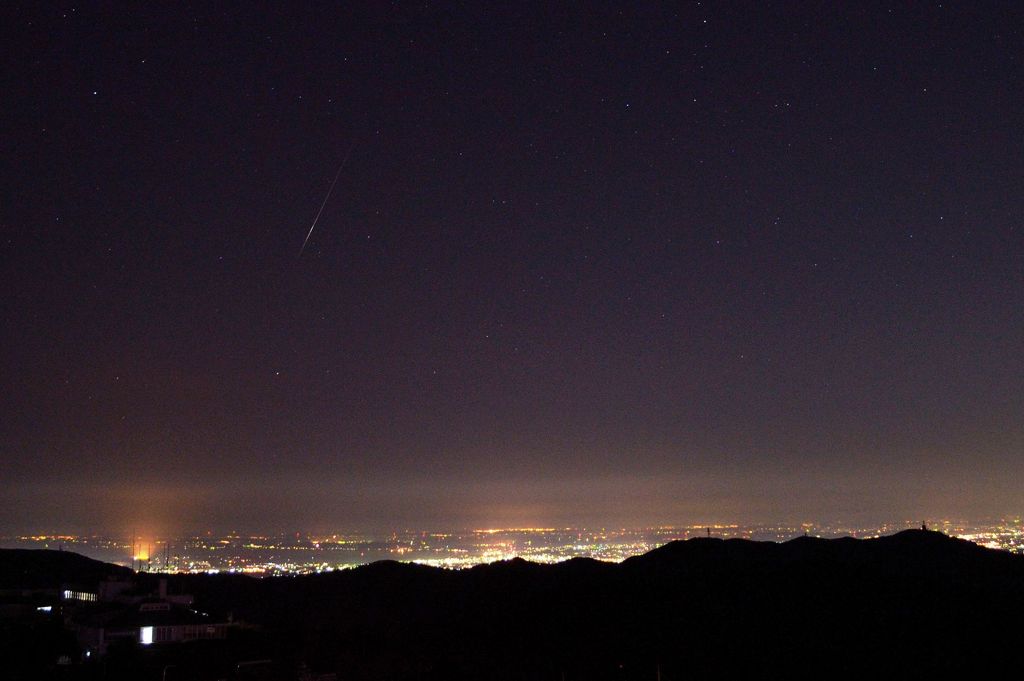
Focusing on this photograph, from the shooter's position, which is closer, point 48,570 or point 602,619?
point 602,619

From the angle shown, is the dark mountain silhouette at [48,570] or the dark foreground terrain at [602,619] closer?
the dark foreground terrain at [602,619]

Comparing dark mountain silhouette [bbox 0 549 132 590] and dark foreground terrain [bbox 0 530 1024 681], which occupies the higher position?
dark mountain silhouette [bbox 0 549 132 590]

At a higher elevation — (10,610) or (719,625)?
(10,610)

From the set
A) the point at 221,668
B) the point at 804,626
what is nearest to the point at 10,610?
the point at 221,668

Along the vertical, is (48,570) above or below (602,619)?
above

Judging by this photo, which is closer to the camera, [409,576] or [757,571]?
[757,571]

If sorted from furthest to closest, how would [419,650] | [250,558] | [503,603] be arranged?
1. [250,558]
2. [503,603]
3. [419,650]

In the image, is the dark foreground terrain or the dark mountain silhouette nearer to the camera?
the dark foreground terrain

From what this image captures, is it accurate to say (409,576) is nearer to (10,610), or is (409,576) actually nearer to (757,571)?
(757,571)
